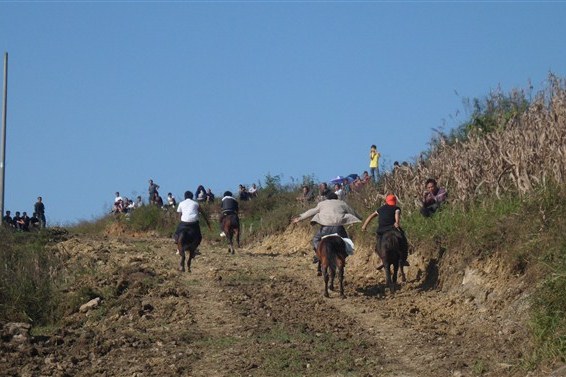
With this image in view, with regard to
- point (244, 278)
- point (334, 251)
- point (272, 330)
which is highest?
point (334, 251)

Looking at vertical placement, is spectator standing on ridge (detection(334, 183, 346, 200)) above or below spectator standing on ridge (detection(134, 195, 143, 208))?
below

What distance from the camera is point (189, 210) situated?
1076 inches

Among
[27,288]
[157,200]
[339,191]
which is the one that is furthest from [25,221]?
[27,288]

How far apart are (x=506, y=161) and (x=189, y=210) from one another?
24.3ft

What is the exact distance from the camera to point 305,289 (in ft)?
79.6

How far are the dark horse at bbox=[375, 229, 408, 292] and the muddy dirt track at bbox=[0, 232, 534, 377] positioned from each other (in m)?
0.41

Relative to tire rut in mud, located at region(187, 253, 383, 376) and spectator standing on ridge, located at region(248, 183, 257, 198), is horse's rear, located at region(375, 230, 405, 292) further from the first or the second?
spectator standing on ridge, located at region(248, 183, 257, 198)

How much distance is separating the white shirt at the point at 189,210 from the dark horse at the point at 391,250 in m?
5.51

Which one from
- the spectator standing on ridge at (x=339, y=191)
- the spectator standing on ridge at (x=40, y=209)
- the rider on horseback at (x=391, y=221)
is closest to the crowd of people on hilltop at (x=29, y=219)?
the spectator standing on ridge at (x=40, y=209)

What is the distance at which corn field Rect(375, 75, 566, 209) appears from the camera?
75.3ft

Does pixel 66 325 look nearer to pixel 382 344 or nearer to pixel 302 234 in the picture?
pixel 382 344

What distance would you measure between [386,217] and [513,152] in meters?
2.90

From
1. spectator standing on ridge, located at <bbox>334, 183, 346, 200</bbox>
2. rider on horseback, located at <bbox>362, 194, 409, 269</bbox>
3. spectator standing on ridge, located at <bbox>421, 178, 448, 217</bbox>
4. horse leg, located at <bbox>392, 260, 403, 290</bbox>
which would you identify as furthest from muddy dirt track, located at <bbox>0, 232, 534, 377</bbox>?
spectator standing on ridge, located at <bbox>334, 183, 346, 200</bbox>

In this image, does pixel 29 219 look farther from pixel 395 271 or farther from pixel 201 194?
pixel 395 271
